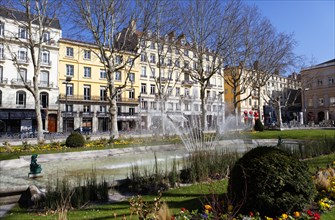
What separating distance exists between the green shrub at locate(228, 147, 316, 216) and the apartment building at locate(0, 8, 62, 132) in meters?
38.0

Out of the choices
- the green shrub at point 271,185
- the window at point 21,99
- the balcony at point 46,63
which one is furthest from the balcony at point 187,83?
the green shrub at point 271,185

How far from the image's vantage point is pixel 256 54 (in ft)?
103

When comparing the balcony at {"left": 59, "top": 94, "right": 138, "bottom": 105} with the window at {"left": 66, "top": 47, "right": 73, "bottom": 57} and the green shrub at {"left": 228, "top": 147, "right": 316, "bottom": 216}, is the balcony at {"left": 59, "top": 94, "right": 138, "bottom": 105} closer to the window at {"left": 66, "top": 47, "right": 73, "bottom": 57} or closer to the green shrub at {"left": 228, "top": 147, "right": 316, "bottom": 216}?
the window at {"left": 66, "top": 47, "right": 73, "bottom": 57}

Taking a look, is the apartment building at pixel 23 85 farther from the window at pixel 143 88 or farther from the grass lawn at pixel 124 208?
the grass lawn at pixel 124 208

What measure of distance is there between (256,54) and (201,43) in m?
8.94

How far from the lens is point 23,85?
40.5 meters

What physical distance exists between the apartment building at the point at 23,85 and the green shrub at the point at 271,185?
38.0 meters

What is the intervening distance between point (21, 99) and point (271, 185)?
43350mm

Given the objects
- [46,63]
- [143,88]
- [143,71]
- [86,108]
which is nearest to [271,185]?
[86,108]

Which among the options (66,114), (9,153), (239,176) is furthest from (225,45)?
(66,114)

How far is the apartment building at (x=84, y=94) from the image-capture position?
44.0 metres

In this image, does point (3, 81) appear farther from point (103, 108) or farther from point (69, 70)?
point (103, 108)

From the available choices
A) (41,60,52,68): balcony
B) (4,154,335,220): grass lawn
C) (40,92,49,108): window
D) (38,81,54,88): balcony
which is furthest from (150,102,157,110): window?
(4,154,335,220): grass lawn

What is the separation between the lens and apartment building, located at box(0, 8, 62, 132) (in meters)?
38.4
